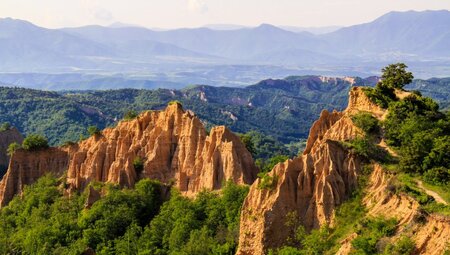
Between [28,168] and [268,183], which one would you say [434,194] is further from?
[28,168]

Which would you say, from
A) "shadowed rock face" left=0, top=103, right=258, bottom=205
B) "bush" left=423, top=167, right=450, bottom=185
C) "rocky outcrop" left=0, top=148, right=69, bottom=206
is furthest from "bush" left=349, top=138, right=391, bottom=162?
"rocky outcrop" left=0, top=148, right=69, bottom=206

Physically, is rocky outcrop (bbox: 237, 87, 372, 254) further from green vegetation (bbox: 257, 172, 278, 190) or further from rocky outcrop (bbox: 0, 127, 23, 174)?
rocky outcrop (bbox: 0, 127, 23, 174)

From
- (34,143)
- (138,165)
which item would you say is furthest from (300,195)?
(34,143)

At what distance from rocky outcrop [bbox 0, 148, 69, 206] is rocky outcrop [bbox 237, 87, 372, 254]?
86.8ft

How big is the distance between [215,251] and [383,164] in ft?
39.5

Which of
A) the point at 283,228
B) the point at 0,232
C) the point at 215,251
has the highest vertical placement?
the point at 283,228

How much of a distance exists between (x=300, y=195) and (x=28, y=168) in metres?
31.3

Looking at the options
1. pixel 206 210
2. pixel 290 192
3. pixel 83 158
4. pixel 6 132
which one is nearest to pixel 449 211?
pixel 290 192

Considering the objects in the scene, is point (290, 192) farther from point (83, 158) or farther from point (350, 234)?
point (83, 158)

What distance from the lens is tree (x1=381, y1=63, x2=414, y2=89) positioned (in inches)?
1955

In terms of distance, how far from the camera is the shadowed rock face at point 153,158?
4575 centimetres

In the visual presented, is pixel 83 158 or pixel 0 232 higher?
pixel 83 158

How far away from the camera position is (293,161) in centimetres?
3634

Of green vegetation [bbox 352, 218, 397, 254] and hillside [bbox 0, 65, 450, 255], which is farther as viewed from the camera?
hillside [bbox 0, 65, 450, 255]
